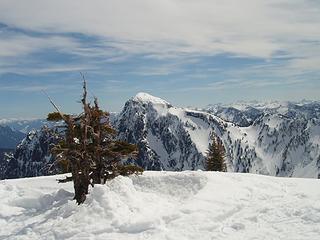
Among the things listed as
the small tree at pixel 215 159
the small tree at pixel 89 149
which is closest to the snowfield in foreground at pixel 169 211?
the small tree at pixel 89 149

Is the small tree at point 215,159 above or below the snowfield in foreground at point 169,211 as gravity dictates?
below

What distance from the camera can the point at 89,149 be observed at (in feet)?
78.1

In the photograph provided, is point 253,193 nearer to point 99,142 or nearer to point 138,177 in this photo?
point 138,177

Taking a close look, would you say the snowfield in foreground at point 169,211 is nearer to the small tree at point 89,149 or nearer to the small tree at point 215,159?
the small tree at point 89,149

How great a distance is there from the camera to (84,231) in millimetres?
17469

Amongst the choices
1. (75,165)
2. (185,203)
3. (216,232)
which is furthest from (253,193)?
(75,165)

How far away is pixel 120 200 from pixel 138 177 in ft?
22.8

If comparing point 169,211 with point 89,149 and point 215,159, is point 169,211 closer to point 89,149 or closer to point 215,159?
point 89,149

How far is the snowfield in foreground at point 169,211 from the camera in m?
17.1

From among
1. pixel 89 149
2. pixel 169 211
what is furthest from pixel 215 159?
pixel 169 211

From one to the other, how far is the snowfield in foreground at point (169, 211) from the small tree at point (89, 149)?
47.8 inches

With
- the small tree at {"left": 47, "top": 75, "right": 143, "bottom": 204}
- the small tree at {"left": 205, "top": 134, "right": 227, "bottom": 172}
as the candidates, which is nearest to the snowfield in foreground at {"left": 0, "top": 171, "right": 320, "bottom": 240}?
the small tree at {"left": 47, "top": 75, "right": 143, "bottom": 204}

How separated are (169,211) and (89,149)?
6.26 meters

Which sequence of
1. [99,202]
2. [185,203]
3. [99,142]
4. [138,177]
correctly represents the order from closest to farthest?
1. [99,202]
2. [185,203]
3. [99,142]
4. [138,177]
